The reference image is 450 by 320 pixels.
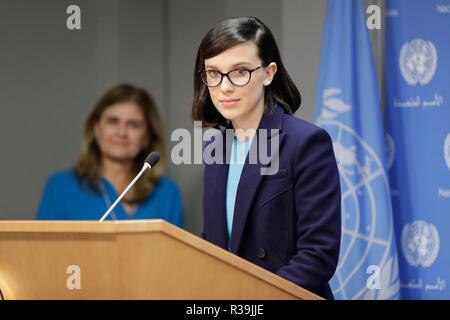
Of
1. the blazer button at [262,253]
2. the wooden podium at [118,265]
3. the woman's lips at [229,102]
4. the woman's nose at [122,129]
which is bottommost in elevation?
the blazer button at [262,253]

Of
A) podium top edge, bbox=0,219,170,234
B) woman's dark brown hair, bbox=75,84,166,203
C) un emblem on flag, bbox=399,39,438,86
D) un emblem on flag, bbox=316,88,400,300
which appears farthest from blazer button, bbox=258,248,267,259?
woman's dark brown hair, bbox=75,84,166,203

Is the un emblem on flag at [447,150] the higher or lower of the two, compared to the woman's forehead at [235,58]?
lower

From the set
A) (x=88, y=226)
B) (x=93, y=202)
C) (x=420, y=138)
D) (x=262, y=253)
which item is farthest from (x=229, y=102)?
(x=93, y=202)

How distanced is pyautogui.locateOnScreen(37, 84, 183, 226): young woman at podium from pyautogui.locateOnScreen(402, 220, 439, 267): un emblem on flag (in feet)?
4.19

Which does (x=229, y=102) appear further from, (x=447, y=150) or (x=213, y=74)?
(x=447, y=150)

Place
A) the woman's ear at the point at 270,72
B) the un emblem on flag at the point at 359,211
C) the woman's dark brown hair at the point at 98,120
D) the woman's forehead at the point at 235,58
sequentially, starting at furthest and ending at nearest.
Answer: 1. the woman's dark brown hair at the point at 98,120
2. the un emblem on flag at the point at 359,211
3. the woman's ear at the point at 270,72
4. the woman's forehead at the point at 235,58

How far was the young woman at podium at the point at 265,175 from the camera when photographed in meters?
1.99

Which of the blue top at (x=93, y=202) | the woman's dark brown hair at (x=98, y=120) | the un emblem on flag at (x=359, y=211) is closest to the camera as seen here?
the un emblem on flag at (x=359, y=211)

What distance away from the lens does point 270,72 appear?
221 centimetres

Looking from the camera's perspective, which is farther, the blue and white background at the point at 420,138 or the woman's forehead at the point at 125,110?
the woman's forehead at the point at 125,110

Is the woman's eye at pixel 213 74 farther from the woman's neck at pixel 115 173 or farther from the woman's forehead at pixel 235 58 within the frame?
the woman's neck at pixel 115 173

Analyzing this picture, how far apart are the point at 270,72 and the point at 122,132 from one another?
1966 millimetres

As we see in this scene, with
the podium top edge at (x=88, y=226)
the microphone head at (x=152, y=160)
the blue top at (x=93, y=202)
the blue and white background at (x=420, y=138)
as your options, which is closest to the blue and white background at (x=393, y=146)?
the blue and white background at (x=420, y=138)
